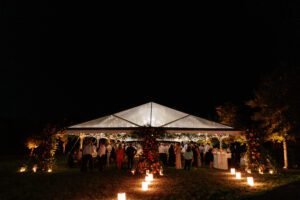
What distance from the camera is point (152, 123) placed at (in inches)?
611

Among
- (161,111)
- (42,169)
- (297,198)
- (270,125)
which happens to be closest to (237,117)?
(270,125)

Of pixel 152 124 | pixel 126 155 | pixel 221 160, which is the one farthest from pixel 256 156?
pixel 126 155

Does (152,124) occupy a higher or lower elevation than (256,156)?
higher

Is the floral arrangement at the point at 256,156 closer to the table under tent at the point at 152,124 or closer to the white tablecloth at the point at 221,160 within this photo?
the table under tent at the point at 152,124

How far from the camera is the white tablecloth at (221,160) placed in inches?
668

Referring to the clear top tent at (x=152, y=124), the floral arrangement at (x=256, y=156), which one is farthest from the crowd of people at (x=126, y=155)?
the floral arrangement at (x=256, y=156)

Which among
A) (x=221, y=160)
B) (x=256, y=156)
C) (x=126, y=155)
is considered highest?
(x=256, y=156)

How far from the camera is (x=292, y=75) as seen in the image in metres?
19.7

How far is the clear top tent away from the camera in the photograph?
49.4ft

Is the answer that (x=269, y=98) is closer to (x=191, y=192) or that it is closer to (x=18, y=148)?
(x=191, y=192)

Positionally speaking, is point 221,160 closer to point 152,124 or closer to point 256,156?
point 256,156

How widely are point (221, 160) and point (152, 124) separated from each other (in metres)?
5.02

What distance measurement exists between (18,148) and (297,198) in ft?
105

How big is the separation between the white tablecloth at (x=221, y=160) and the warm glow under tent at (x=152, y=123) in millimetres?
1887
